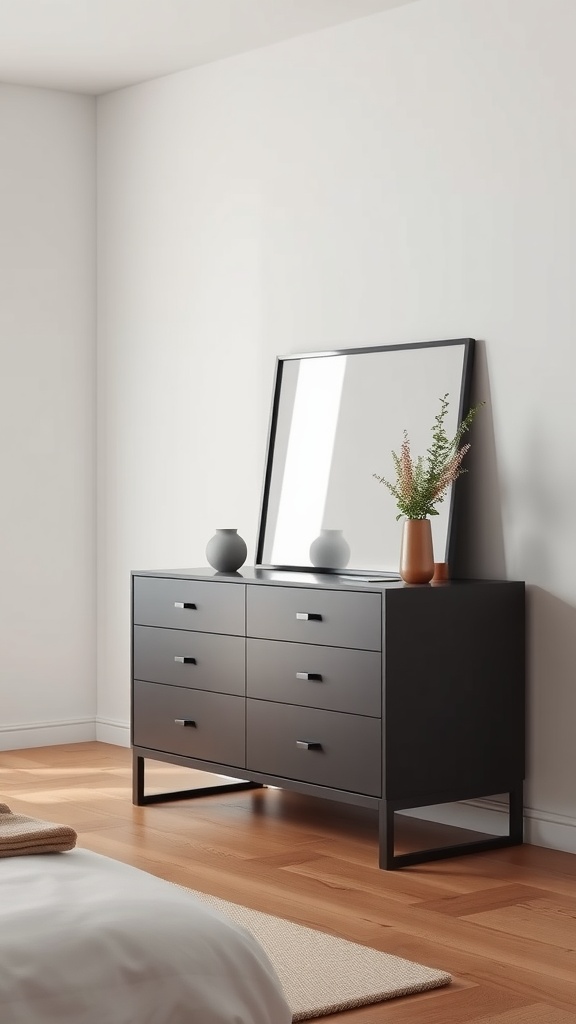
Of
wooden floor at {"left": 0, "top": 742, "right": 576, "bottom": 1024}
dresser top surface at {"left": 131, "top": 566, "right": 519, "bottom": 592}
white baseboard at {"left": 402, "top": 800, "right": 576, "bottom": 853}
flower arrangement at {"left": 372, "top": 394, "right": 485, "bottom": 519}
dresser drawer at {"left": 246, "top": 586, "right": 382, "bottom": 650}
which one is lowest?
wooden floor at {"left": 0, "top": 742, "right": 576, "bottom": 1024}

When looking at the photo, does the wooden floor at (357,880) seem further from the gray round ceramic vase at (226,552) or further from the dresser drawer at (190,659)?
the gray round ceramic vase at (226,552)


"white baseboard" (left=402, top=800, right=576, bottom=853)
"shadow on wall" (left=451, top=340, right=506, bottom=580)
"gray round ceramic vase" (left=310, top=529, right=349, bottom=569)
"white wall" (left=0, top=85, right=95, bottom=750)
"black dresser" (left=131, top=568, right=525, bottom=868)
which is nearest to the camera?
"black dresser" (left=131, top=568, right=525, bottom=868)

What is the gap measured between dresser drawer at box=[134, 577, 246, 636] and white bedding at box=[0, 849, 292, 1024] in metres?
2.27

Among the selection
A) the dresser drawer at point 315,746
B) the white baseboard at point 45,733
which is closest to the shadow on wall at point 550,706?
the dresser drawer at point 315,746

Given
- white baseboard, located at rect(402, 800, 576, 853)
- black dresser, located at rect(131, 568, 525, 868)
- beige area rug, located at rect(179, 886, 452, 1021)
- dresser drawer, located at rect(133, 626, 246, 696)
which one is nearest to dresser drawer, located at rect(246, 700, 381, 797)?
black dresser, located at rect(131, 568, 525, 868)

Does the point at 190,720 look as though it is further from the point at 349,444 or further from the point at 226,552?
the point at 349,444

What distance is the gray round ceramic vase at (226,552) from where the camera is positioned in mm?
4609

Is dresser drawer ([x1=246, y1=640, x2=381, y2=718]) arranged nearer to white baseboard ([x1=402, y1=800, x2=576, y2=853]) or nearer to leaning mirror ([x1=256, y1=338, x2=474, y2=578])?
leaning mirror ([x1=256, y1=338, x2=474, y2=578])

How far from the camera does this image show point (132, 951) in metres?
1.94

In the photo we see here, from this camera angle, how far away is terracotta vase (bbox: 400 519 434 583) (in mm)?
4008

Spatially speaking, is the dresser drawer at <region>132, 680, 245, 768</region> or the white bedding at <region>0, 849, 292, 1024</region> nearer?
the white bedding at <region>0, 849, 292, 1024</region>

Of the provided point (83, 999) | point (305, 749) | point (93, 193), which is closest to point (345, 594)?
point (305, 749)

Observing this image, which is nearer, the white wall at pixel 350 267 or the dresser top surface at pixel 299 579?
the dresser top surface at pixel 299 579

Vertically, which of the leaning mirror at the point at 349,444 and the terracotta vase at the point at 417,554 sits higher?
the leaning mirror at the point at 349,444
